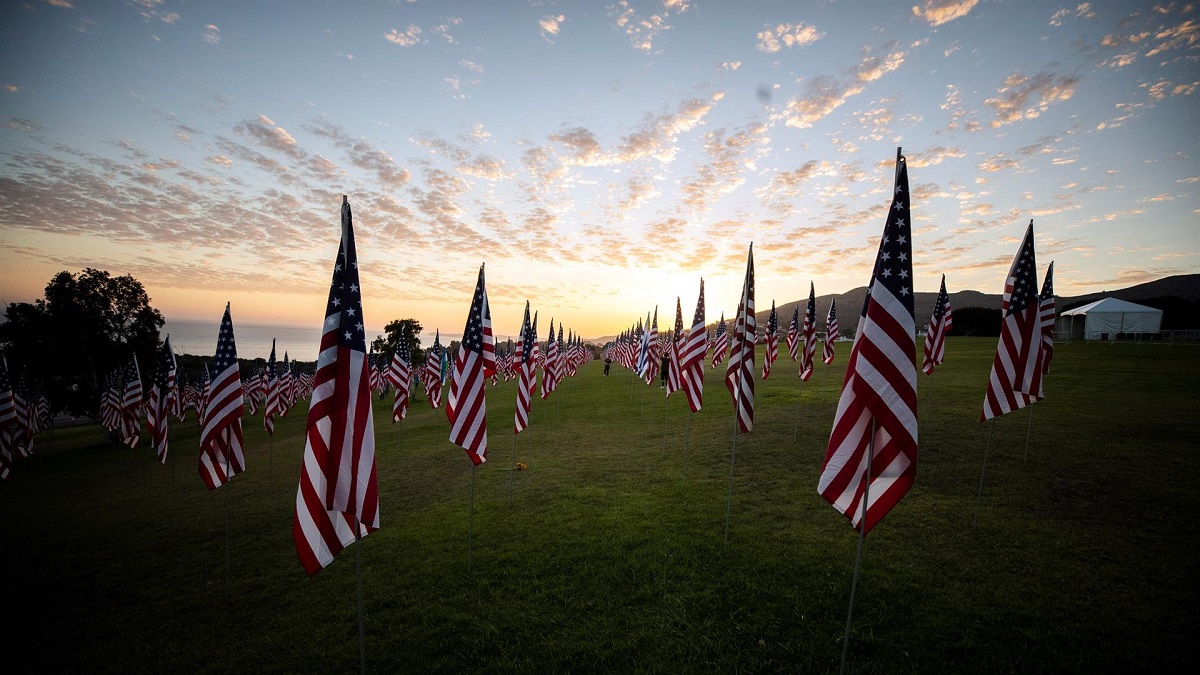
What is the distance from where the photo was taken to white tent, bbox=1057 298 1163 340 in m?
46.7

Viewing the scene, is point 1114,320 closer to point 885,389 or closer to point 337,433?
point 885,389

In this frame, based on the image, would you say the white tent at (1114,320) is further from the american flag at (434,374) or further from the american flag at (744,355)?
the american flag at (434,374)

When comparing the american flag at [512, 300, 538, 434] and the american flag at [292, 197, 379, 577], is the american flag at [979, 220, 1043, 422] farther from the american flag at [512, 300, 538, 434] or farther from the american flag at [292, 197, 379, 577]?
the american flag at [512, 300, 538, 434]

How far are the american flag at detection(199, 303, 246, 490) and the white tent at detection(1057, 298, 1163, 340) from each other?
69.8 meters

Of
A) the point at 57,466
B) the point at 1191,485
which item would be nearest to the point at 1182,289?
the point at 1191,485

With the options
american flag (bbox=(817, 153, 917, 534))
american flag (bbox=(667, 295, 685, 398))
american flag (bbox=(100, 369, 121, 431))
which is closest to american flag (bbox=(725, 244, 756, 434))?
american flag (bbox=(817, 153, 917, 534))

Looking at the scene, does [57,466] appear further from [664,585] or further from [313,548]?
[664,585]

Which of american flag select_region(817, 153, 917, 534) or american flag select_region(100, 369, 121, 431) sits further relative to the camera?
american flag select_region(100, 369, 121, 431)

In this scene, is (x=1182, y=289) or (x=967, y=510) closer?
(x=967, y=510)

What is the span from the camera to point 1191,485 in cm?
1019

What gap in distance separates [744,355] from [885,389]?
4574 mm

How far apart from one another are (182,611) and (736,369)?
1161 cm

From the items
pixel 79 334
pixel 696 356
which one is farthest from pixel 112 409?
pixel 696 356

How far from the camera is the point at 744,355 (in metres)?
9.30
